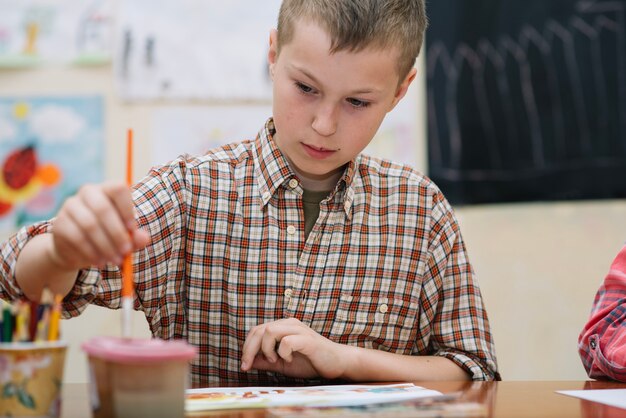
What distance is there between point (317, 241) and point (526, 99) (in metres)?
0.92

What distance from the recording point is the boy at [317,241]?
102cm

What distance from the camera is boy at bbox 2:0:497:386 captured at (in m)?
1.02

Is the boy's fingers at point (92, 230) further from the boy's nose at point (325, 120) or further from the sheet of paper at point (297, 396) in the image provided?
the boy's nose at point (325, 120)

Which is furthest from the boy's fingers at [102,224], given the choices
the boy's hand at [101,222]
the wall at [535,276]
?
the wall at [535,276]

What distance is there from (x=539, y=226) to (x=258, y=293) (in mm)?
955

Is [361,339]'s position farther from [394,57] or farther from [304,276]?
[394,57]

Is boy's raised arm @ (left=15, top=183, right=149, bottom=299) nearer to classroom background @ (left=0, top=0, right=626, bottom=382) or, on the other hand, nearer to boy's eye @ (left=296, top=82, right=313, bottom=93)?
boy's eye @ (left=296, top=82, right=313, bottom=93)

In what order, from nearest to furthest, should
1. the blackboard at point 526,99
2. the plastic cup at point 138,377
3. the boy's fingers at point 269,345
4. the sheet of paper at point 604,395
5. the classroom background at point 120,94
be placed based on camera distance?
the plastic cup at point 138,377 < the sheet of paper at point 604,395 < the boy's fingers at point 269,345 < the blackboard at point 526,99 < the classroom background at point 120,94

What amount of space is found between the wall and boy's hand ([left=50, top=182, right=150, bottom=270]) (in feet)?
4.13

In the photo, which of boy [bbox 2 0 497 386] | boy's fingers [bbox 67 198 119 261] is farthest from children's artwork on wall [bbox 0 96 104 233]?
boy's fingers [bbox 67 198 119 261]

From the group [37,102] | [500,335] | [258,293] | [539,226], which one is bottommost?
[500,335]

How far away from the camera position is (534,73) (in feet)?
6.16

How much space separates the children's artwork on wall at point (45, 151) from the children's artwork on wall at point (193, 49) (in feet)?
0.46

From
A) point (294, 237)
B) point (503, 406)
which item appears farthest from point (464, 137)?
point (503, 406)
